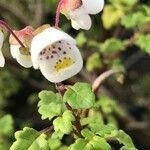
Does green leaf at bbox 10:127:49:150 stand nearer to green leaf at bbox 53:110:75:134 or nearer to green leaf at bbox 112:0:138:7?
green leaf at bbox 53:110:75:134

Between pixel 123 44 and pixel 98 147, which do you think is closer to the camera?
pixel 98 147

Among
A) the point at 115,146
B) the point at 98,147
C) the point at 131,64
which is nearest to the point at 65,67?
the point at 98,147

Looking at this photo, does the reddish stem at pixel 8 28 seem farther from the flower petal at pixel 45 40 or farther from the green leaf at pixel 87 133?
the green leaf at pixel 87 133

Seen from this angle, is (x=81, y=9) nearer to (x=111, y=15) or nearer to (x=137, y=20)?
(x=137, y=20)

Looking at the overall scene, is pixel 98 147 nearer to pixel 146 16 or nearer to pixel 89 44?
pixel 146 16

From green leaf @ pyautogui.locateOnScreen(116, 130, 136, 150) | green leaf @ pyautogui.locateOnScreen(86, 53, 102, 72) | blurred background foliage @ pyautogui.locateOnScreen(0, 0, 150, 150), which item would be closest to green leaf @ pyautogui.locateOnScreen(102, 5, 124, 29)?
blurred background foliage @ pyautogui.locateOnScreen(0, 0, 150, 150)

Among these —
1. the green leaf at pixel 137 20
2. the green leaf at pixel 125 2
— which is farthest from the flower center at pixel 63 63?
the green leaf at pixel 125 2

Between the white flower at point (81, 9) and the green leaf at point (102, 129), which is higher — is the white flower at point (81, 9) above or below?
above
